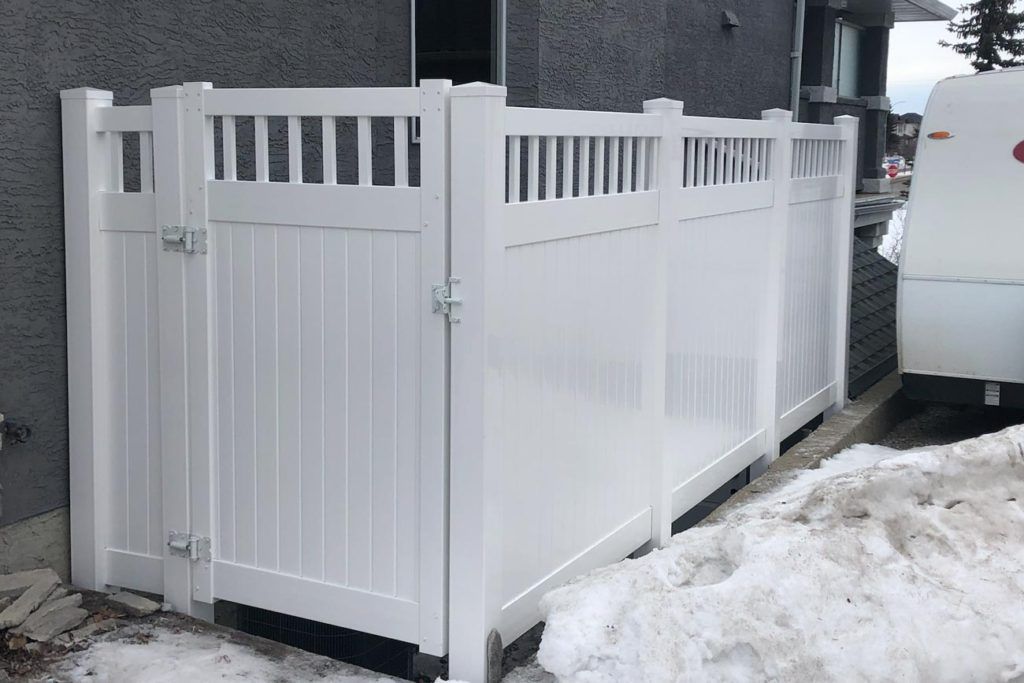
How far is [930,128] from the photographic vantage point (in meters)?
7.83

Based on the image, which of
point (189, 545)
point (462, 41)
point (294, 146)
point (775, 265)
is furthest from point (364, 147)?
point (462, 41)

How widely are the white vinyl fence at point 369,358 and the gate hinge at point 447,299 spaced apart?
12 mm

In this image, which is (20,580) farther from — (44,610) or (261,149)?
(261,149)

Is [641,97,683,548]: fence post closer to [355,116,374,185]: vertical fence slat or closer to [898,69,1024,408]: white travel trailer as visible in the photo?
[355,116,374,185]: vertical fence slat

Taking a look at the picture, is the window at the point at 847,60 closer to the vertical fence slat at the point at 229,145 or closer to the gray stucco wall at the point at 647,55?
the gray stucco wall at the point at 647,55

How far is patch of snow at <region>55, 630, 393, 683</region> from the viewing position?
12.7 feet

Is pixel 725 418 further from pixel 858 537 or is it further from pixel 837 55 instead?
pixel 837 55

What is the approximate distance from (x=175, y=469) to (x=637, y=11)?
19.6 feet

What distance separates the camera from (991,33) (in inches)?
1650

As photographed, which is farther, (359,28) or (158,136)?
(359,28)

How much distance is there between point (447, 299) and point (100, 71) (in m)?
1.92

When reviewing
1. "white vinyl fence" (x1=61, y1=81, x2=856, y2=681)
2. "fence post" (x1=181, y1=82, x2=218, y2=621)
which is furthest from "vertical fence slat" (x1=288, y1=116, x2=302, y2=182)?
"fence post" (x1=181, y1=82, x2=218, y2=621)

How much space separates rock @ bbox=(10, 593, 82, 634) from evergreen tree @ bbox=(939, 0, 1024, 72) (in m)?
42.5

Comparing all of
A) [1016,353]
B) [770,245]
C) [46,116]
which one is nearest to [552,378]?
[46,116]
